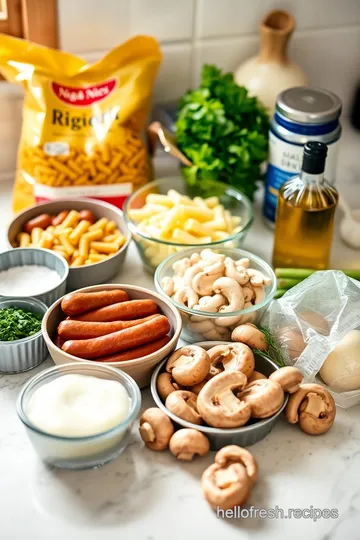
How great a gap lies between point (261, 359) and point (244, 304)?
0.10 m

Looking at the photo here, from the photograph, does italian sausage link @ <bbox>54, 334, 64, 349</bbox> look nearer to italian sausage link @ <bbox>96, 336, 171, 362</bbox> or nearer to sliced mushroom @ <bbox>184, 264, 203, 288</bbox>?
italian sausage link @ <bbox>96, 336, 171, 362</bbox>

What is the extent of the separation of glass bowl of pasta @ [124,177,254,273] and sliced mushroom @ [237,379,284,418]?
33 cm

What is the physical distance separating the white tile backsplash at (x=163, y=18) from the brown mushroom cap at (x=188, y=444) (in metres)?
0.88

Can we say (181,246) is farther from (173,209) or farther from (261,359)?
(261,359)

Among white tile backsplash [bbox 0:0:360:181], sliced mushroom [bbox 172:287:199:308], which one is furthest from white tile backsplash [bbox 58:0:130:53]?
sliced mushroom [bbox 172:287:199:308]

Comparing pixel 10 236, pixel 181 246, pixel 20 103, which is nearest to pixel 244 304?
pixel 181 246

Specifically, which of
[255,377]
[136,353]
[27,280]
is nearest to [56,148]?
[27,280]

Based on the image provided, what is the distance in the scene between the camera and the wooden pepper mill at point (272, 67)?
1.51m

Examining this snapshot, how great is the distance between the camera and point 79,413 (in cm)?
95

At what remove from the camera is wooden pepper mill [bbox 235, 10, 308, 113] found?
59.5 inches

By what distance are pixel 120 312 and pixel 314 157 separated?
15.6 inches

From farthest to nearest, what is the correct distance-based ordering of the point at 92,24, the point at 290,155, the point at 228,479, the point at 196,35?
the point at 196,35 → the point at 92,24 → the point at 290,155 → the point at 228,479

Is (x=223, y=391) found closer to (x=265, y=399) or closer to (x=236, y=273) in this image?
(x=265, y=399)

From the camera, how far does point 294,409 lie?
1032 millimetres
